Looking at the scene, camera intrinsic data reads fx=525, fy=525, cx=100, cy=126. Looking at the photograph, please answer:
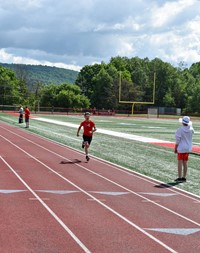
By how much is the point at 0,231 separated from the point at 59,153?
41.5 ft

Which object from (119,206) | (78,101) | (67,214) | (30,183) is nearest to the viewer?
(67,214)

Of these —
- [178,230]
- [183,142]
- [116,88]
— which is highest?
[116,88]

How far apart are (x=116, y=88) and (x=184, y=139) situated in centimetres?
9348

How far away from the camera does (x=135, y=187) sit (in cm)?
1272

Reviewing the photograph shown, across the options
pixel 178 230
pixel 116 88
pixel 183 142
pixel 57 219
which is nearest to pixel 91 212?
pixel 57 219

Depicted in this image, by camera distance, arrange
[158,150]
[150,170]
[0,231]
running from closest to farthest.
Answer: [0,231], [150,170], [158,150]

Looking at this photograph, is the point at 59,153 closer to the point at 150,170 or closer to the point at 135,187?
the point at 150,170

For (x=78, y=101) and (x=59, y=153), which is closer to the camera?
(x=59, y=153)

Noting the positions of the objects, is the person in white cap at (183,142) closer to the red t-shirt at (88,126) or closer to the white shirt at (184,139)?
the white shirt at (184,139)

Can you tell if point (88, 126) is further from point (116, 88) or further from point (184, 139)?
point (116, 88)

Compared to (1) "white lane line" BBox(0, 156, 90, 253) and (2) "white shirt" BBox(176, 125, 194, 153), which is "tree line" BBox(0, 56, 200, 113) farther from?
(1) "white lane line" BBox(0, 156, 90, 253)

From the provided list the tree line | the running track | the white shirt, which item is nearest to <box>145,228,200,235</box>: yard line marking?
the running track

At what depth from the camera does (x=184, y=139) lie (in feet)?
45.7

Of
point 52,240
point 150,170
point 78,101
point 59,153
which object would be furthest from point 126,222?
point 78,101
